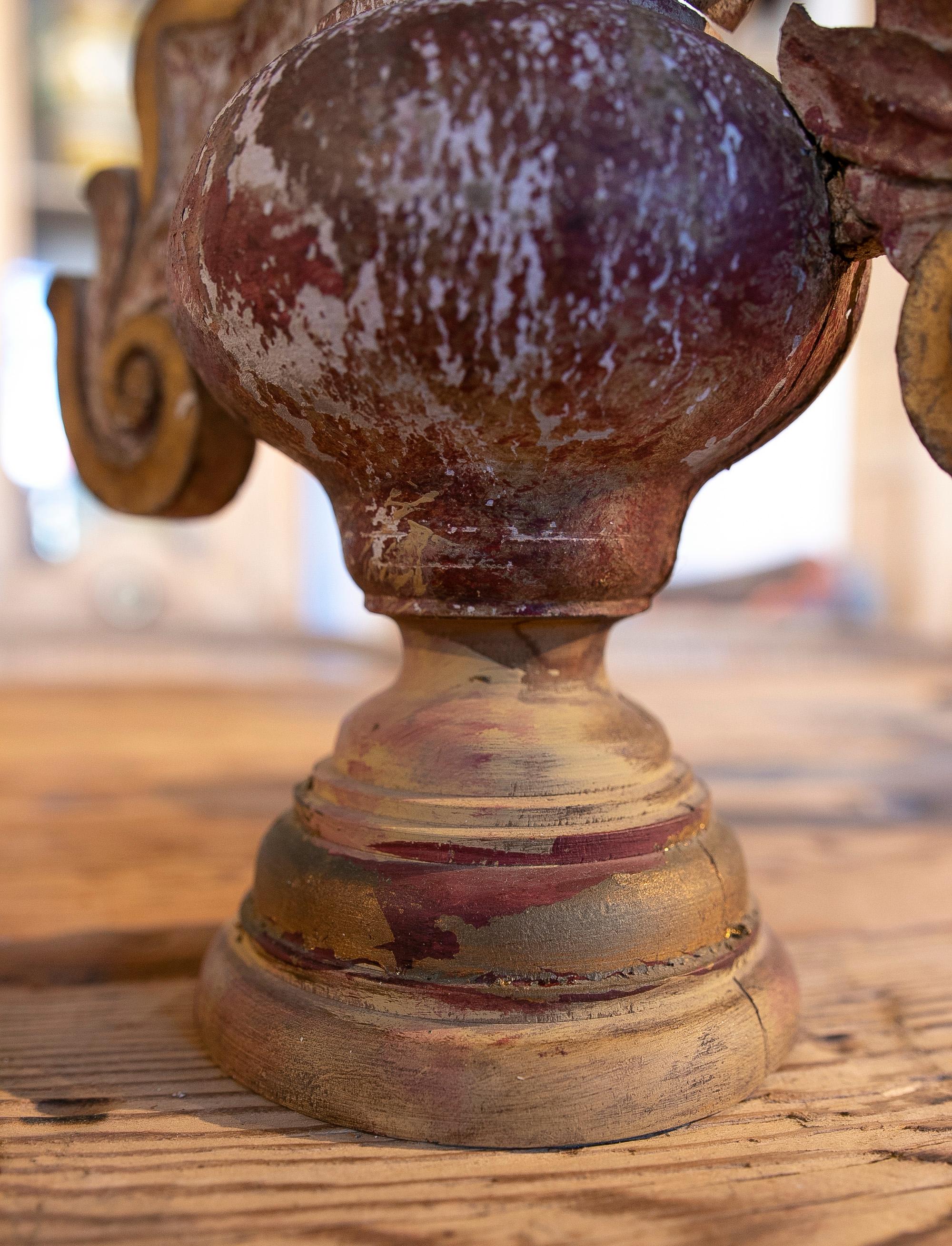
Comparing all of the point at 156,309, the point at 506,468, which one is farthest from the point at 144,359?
the point at 506,468

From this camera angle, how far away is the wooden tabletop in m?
0.30

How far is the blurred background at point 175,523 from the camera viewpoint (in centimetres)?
228

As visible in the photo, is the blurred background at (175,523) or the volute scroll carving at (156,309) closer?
the volute scroll carving at (156,309)

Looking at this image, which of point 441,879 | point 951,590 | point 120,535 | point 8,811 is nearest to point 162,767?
point 8,811

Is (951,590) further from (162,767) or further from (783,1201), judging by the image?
(783,1201)

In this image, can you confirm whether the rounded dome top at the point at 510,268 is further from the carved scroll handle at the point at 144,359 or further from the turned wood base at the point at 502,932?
the carved scroll handle at the point at 144,359

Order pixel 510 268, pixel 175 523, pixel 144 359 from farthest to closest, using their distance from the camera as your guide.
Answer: pixel 175 523 < pixel 144 359 < pixel 510 268

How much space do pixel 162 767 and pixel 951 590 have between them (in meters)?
1.84

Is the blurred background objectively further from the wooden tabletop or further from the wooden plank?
the wooden plank

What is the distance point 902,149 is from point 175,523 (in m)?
2.05

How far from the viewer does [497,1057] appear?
1.10 ft

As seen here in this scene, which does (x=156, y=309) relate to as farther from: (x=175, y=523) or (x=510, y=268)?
(x=175, y=523)

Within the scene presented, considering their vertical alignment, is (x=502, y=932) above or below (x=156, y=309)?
below

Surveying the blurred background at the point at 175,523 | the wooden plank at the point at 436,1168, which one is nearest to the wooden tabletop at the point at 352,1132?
the wooden plank at the point at 436,1168
